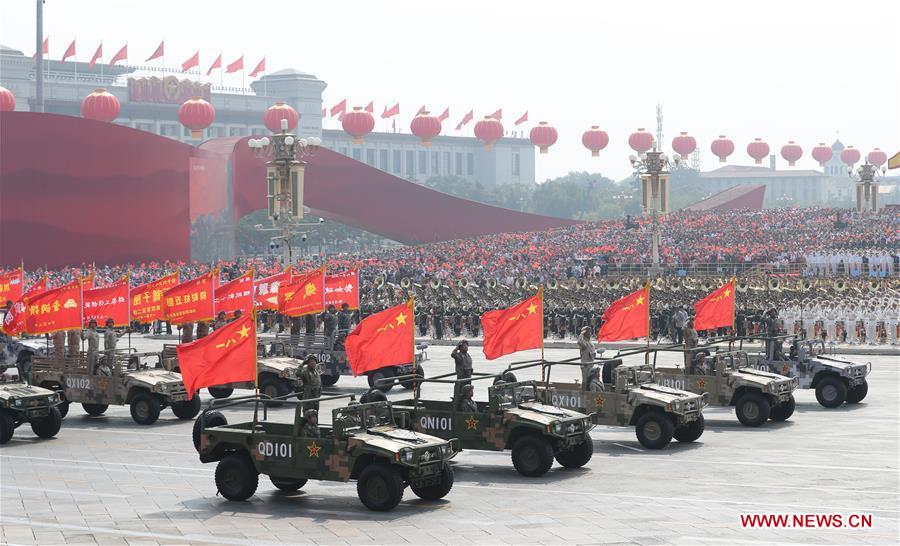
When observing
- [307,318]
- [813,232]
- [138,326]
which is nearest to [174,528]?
[307,318]

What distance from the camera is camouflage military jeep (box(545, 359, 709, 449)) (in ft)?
66.4

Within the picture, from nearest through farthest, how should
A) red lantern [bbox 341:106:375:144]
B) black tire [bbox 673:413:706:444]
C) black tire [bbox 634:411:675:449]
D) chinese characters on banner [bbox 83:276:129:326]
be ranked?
black tire [bbox 634:411:675:449]
black tire [bbox 673:413:706:444]
chinese characters on banner [bbox 83:276:129:326]
red lantern [bbox 341:106:375:144]

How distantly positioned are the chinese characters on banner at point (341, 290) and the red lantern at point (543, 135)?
71.5m

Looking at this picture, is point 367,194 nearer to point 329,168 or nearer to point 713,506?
point 329,168

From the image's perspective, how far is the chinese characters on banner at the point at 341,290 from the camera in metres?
31.2

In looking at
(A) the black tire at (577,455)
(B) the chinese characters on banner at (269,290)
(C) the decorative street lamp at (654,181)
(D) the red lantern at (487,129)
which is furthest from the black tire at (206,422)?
(D) the red lantern at (487,129)

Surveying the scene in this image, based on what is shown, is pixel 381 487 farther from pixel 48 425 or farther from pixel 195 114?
pixel 195 114

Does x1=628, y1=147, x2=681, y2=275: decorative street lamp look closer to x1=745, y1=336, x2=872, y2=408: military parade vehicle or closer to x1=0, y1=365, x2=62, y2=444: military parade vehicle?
x1=745, y1=336, x2=872, y2=408: military parade vehicle

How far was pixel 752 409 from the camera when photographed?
22781 millimetres

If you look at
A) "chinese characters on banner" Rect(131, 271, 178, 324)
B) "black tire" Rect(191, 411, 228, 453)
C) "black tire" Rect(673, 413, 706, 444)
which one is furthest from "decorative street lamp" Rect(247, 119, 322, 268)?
"black tire" Rect(191, 411, 228, 453)

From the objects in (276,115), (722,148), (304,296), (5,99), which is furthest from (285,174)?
(722,148)

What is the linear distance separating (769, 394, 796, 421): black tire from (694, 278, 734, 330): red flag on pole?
3576 millimetres

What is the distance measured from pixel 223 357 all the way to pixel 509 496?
4240 mm

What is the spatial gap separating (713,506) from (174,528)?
245 inches
